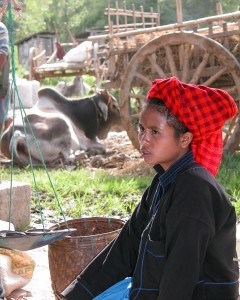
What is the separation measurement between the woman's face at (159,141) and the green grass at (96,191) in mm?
3060

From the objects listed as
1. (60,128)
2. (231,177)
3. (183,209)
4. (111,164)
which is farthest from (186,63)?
(183,209)

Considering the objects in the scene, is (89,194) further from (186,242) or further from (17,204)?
(186,242)

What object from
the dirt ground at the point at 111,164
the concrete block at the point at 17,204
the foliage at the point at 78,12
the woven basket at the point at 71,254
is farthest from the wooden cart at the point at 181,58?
the foliage at the point at 78,12

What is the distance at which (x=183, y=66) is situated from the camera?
8070mm

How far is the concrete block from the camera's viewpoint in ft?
17.3

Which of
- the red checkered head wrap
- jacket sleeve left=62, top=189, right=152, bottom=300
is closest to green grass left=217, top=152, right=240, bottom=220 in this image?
jacket sleeve left=62, top=189, right=152, bottom=300

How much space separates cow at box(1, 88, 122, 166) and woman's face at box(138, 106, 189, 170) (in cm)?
604

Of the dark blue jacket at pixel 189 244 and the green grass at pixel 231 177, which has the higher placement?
the dark blue jacket at pixel 189 244

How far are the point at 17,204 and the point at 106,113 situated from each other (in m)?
5.20

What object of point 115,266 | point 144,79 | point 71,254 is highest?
point 144,79

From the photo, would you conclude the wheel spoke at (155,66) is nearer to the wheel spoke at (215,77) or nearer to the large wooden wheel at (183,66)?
the large wooden wheel at (183,66)

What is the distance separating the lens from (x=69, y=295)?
8.51 feet

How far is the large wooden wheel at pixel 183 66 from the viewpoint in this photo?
25.1 ft

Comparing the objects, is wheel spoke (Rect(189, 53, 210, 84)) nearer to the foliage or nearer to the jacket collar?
the jacket collar
